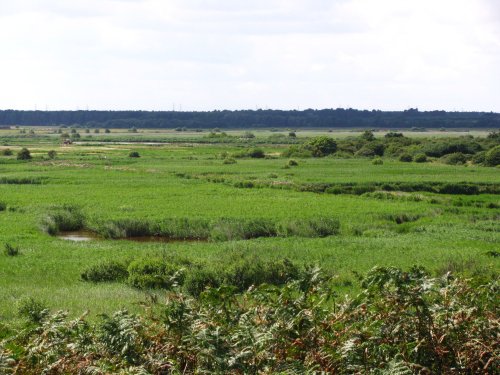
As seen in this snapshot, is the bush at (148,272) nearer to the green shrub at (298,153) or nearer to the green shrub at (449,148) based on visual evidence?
the green shrub at (298,153)

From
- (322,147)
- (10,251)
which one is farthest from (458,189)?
(322,147)

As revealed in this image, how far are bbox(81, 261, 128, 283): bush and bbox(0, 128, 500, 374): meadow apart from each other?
277mm

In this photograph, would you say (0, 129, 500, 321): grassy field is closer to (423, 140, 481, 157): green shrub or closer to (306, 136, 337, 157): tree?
(306, 136, 337, 157): tree

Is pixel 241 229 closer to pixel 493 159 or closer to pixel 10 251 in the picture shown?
pixel 10 251

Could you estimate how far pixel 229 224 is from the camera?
30516 mm

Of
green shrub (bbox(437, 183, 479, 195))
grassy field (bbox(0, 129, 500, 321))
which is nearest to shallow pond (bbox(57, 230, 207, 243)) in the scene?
grassy field (bbox(0, 129, 500, 321))

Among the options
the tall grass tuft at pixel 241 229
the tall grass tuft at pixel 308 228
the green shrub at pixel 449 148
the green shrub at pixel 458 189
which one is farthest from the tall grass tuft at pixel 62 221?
the green shrub at pixel 449 148

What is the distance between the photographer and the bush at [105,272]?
20312mm

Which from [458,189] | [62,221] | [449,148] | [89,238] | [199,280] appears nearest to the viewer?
[199,280]

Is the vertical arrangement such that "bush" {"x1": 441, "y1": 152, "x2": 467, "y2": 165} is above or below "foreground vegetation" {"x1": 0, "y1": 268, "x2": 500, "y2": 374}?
below

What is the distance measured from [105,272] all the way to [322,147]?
6226 cm

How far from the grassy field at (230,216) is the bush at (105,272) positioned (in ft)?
1.44

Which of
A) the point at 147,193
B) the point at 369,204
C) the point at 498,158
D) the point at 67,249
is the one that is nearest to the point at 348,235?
the point at 369,204

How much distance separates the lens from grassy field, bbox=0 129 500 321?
20328 millimetres
